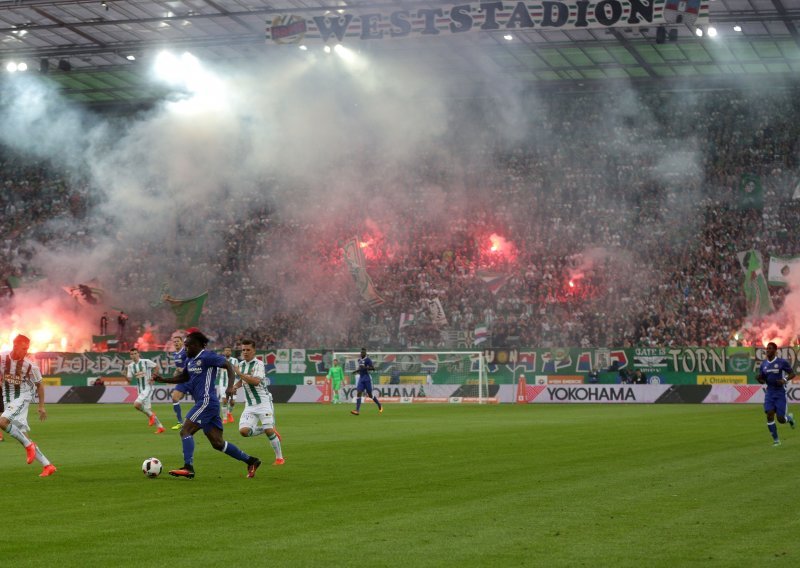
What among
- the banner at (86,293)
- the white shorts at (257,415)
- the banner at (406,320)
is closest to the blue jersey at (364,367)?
the banner at (406,320)

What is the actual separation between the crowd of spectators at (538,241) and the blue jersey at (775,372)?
27.1m

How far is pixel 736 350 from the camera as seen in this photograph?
4650 centimetres

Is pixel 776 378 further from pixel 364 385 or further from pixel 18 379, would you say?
pixel 364 385

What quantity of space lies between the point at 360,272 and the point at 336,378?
8.99 meters

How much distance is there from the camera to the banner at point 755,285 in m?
50.3

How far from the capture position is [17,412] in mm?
16641

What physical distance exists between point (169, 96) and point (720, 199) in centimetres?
3103

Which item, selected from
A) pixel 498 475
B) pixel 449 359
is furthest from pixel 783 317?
pixel 498 475

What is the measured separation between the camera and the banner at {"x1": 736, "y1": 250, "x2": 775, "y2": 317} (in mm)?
50344

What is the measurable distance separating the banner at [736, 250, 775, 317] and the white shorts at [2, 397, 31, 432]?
39.9 metres

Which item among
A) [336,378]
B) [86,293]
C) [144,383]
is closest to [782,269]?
[336,378]

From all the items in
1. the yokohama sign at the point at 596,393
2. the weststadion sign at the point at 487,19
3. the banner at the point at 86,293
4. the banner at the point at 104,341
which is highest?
the weststadion sign at the point at 487,19

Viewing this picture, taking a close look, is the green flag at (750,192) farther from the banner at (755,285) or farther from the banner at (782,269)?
the banner at (782,269)

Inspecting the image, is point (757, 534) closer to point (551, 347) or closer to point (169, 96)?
point (551, 347)
